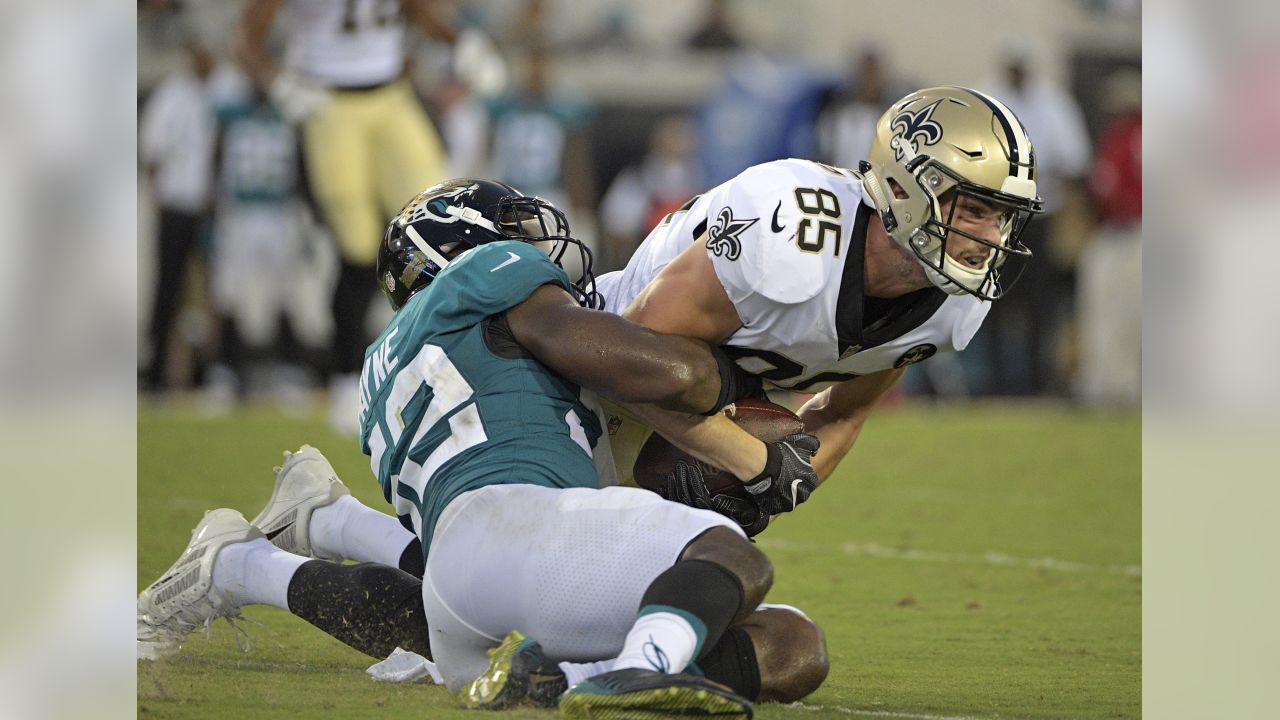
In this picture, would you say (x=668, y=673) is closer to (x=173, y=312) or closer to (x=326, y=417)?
(x=326, y=417)

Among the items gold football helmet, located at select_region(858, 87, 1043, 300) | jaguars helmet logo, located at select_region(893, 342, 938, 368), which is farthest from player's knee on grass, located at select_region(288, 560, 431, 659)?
gold football helmet, located at select_region(858, 87, 1043, 300)

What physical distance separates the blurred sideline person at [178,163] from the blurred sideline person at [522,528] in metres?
7.81

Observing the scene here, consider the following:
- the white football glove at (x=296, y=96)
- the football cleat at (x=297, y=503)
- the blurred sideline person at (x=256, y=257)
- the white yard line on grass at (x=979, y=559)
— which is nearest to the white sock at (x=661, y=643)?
the football cleat at (x=297, y=503)

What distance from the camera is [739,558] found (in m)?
3.12

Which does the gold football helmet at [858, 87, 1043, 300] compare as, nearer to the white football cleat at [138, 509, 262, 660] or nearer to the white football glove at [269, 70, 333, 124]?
the white football cleat at [138, 509, 262, 660]

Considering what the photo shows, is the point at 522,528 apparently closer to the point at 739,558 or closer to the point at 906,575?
the point at 739,558

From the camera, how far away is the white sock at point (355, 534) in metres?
4.15

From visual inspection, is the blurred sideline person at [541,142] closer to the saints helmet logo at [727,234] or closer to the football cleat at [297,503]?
the football cleat at [297,503]

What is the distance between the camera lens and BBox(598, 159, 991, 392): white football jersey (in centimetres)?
350

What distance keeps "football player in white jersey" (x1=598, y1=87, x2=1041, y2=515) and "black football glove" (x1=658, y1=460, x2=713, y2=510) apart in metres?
0.01

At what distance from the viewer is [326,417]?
10.1 m

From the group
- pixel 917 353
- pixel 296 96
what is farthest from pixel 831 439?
pixel 296 96
